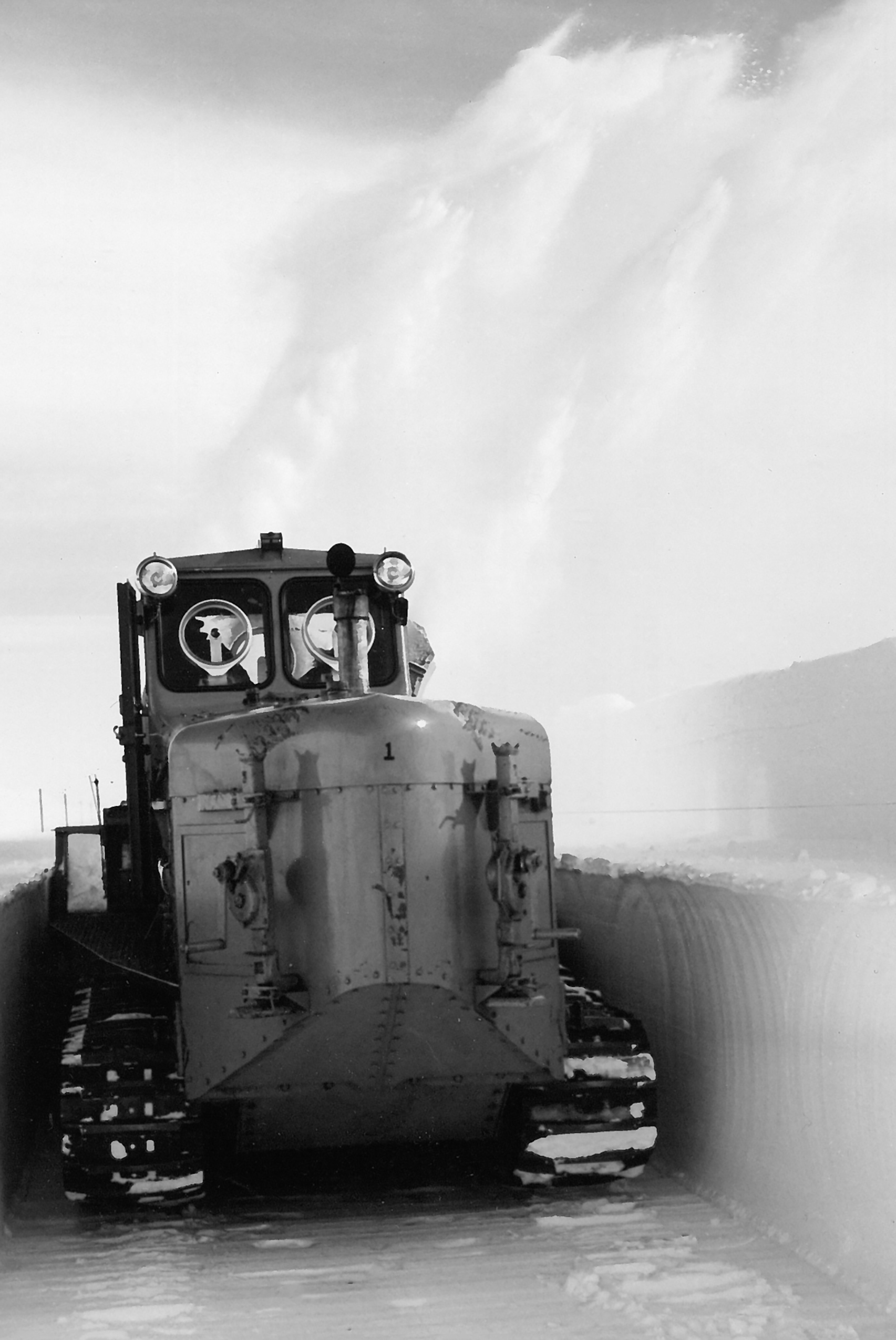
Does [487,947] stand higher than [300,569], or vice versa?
[300,569]

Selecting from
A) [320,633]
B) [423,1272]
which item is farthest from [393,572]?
[423,1272]

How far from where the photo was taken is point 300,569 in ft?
29.3

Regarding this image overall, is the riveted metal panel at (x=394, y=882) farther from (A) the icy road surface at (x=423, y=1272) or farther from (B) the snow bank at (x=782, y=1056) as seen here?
(B) the snow bank at (x=782, y=1056)

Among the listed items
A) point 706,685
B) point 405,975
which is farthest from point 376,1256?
point 706,685

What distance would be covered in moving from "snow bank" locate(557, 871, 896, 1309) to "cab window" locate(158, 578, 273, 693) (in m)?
2.42

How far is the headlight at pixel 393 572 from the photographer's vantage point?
8844mm

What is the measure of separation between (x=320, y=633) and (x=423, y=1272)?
3.68 metres

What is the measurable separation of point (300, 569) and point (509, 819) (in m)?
2.70

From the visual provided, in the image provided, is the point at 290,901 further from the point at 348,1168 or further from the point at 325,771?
the point at 348,1168

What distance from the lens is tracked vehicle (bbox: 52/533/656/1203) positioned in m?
6.56

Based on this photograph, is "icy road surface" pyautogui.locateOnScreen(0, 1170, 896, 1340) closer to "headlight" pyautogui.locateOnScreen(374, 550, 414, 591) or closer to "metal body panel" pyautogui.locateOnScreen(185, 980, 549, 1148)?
"metal body panel" pyautogui.locateOnScreen(185, 980, 549, 1148)

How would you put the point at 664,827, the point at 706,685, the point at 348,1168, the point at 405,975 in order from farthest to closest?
the point at 706,685, the point at 664,827, the point at 348,1168, the point at 405,975

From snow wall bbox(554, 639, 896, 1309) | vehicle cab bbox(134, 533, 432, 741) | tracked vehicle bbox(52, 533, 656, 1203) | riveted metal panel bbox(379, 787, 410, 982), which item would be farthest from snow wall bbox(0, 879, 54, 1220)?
snow wall bbox(554, 639, 896, 1309)

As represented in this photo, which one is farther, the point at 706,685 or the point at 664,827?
the point at 706,685
